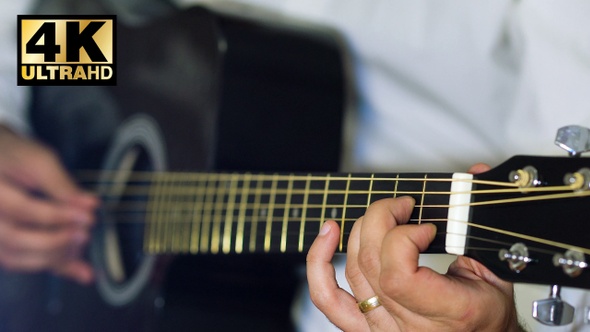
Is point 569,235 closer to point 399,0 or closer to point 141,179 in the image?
point 399,0

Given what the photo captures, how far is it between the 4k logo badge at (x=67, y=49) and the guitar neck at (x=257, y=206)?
0.18m

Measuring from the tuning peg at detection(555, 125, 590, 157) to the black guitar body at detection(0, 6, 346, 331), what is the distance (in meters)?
0.49

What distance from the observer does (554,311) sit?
56 cm

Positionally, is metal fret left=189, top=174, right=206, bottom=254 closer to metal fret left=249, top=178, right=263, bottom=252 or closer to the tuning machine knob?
metal fret left=249, top=178, right=263, bottom=252

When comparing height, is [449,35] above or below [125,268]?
above

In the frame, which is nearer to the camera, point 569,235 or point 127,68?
point 569,235

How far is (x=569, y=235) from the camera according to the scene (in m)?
0.56

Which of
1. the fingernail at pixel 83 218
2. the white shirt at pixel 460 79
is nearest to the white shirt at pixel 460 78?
the white shirt at pixel 460 79

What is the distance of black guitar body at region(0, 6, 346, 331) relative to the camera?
3.28 feet

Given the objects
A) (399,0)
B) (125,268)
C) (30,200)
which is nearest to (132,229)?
(125,268)

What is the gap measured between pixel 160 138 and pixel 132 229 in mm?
144

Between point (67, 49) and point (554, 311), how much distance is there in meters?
0.80

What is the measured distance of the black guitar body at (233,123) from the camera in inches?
39.4

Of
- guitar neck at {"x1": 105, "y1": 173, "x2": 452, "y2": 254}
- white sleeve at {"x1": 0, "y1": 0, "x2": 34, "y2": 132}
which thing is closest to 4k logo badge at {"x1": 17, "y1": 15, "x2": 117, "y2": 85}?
white sleeve at {"x1": 0, "y1": 0, "x2": 34, "y2": 132}
